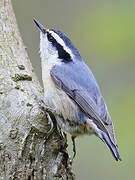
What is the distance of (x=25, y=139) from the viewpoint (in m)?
3.07

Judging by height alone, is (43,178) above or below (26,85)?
below

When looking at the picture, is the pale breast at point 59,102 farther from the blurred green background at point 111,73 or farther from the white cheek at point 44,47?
the blurred green background at point 111,73

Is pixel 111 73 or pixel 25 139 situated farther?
pixel 111 73

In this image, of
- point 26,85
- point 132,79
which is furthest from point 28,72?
point 132,79

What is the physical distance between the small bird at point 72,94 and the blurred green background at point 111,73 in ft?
1.88

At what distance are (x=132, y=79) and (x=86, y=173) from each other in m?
1.01

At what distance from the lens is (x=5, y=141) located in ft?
10.1

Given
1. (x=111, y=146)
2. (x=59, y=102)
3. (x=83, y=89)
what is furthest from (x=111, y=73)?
(x=111, y=146)

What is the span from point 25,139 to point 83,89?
886mm

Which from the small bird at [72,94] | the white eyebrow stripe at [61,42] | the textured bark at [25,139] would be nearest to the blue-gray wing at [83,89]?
the small bird at [72,94]

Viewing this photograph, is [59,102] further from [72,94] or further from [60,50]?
[60,50]

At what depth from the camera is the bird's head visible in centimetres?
406

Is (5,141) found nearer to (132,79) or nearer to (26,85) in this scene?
(26,85)

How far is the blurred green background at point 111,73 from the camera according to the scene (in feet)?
14.3
